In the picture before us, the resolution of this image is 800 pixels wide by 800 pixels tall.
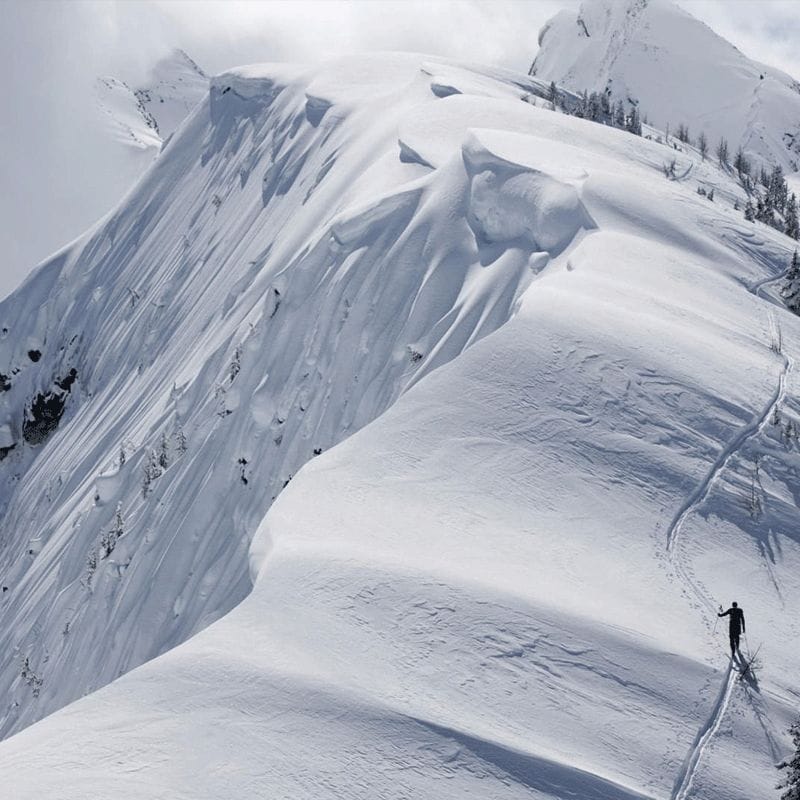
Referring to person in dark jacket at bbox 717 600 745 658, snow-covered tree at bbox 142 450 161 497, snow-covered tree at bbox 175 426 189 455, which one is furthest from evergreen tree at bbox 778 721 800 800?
snow-covered tree at bbox 142 450 161 497

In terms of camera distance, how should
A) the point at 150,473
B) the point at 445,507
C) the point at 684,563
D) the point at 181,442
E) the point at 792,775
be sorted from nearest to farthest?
the point at 792,775 → the point at 684,563 → the point at 445,507 → the point at 181,442 → the point at 150,473

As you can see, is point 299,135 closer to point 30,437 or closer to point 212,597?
point 30,437

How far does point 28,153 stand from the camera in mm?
119688

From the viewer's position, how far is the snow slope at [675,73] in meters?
126

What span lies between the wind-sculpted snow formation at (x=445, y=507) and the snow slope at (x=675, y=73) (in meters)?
99.8

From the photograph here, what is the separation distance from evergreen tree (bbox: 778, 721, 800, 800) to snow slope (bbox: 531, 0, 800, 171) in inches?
4460

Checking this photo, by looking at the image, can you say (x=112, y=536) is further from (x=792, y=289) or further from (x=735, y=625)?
(x=735, y=625)

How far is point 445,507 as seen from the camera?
472 inches

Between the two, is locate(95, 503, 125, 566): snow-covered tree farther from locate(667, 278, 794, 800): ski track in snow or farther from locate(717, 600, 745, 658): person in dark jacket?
locate(717, 600, 745, 658): person in dark jacket

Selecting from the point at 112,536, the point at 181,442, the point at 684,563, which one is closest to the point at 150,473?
the point at 181,442

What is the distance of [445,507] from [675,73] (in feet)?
485

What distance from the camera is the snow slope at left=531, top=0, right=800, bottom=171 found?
413 ft

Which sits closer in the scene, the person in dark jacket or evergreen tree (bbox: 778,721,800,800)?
evergreen tree (bbox: 778,721,800,800)

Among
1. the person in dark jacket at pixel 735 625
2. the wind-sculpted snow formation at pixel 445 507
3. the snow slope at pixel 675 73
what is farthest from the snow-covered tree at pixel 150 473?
the snow slope at pixel 675 73
